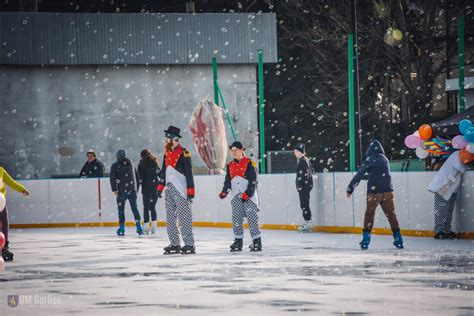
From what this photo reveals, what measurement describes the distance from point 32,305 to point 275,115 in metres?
38.6

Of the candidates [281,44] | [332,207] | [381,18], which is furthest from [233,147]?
[281,44]

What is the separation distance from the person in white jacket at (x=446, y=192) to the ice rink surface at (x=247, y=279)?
39 centimetres

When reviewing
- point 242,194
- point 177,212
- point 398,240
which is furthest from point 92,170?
point 398,240

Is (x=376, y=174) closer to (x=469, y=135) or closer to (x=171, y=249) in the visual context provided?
(x=469, y=135)

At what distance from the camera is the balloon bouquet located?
2089 cm

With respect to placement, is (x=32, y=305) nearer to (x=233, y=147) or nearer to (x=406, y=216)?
(x=233, y=147)

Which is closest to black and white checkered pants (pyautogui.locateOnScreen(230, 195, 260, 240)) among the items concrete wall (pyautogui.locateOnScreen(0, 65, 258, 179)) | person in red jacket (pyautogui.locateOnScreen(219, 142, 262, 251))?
person in red jacket (pyautogui.locateOnScreen(219, 142, 262, 251))

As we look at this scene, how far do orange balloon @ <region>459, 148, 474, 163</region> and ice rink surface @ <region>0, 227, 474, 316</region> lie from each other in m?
1.52

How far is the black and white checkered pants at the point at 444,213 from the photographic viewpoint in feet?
67.9

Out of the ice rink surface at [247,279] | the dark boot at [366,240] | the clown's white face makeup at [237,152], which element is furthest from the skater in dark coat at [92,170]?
the dark boot at [366,240]

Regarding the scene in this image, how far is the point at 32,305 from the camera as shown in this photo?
11.2 metres

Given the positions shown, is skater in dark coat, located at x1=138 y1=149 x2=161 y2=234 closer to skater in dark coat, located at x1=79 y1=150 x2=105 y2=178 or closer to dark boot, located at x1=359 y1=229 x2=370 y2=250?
skater in dark coat, located at x1=79 y1=150 x2=105 y2=178

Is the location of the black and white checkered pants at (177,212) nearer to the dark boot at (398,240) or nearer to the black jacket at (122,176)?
the dark boot at (398,240)

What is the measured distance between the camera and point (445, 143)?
22.9 metres
